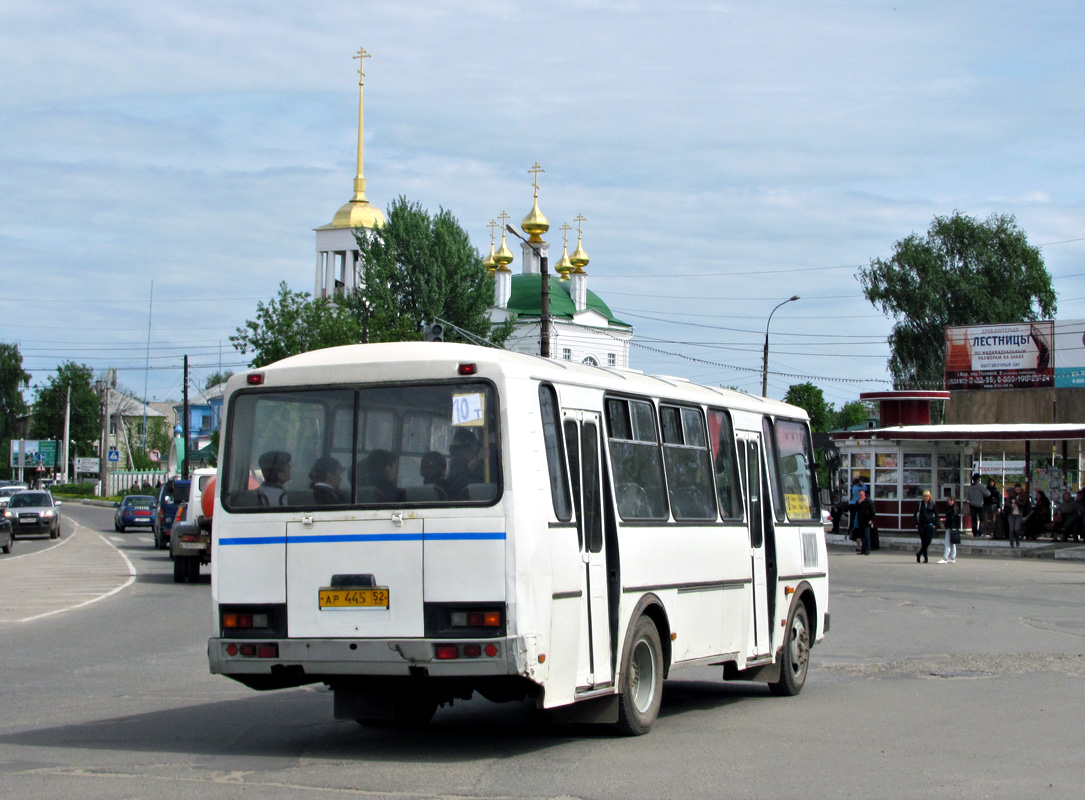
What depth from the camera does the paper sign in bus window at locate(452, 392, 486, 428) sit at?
807 cm

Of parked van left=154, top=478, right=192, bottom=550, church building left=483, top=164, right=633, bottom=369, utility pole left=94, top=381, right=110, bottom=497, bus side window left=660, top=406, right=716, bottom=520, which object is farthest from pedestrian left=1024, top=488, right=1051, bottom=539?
utility pole left=94, top=381, right=110, bottom=497

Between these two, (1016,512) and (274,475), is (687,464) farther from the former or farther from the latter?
(1016,512)

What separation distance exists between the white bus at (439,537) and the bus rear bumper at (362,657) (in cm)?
1

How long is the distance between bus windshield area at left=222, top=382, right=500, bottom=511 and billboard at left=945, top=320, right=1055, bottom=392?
166ft

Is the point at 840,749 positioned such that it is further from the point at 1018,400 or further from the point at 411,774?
the point at 1018,400

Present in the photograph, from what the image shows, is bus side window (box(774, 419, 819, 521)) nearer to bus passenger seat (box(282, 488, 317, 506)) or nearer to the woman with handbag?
bus passenger seat (box(282, 488, 317, 506))

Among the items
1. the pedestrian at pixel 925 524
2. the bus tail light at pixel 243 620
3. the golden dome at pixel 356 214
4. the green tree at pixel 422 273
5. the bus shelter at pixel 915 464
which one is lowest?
the bus tail light at pixel 243 620

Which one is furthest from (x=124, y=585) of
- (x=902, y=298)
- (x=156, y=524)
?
(x=902, y=298)

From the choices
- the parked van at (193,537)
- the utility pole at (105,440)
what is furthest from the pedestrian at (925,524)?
the utility pole at (105,440)

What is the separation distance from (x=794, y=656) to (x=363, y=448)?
5.30 metres

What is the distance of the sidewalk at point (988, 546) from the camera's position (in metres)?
34.6

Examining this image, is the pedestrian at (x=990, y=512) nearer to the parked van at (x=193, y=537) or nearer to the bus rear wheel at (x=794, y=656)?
the parked van at (x=193, y=537)

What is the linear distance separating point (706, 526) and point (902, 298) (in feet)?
213

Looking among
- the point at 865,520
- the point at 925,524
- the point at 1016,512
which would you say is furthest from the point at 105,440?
the point at 925,524
